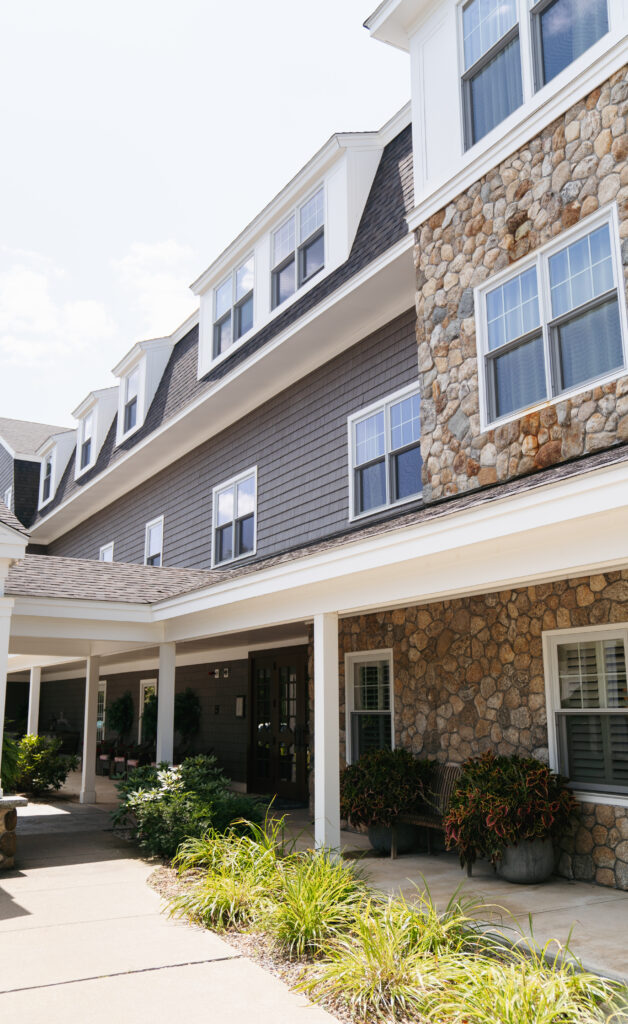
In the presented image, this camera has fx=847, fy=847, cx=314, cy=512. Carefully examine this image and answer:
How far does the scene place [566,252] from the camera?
7.06m

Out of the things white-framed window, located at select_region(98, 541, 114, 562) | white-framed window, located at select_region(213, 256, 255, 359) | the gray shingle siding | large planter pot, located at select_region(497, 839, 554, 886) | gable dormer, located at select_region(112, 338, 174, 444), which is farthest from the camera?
white-framed window, located at select_region(98, 541, 114, 562)

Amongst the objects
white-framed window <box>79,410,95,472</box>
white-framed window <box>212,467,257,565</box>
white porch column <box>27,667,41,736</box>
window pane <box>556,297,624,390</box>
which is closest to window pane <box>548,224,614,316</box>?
window pane <box>556,297,624,390</box>

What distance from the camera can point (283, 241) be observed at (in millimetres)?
12164

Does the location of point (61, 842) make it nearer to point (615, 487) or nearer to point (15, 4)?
point (615, 487)

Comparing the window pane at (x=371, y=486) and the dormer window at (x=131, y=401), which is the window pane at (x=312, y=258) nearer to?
the window pane at (x=371, y=486)

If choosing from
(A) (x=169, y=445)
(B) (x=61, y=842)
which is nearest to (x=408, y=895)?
(B) (x=61, y=842)

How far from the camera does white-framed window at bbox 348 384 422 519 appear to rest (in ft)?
31.1

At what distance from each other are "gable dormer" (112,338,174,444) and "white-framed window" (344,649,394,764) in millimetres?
8009

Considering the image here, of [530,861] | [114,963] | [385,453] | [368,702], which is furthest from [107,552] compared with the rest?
[114,963]

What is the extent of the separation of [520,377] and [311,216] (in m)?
5.32

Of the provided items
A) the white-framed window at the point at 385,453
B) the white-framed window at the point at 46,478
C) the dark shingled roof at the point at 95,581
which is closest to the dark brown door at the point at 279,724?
the dark shingled roof at the point at 95,581

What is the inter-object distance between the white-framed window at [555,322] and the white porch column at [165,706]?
5.33 meters

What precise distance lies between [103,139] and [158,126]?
1230 millimetres

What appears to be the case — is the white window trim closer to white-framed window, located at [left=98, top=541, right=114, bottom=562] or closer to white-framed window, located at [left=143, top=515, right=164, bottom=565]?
white-framed window, located at [left=143, top=515, right=164, bottom=565]
